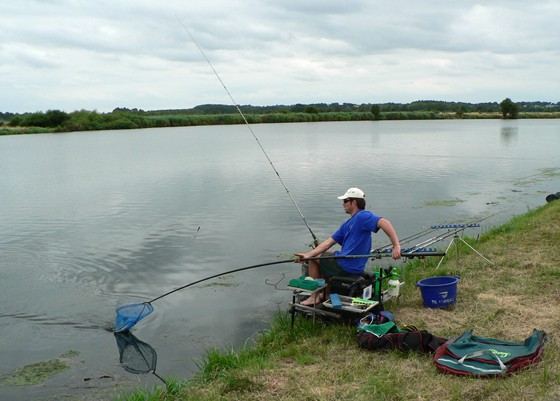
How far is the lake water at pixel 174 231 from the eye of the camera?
19.5 feet

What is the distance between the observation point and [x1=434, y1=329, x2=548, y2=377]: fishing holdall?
151 inches

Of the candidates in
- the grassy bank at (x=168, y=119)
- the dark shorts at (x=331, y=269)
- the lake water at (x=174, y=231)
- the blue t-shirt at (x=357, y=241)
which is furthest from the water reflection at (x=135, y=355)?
the grassy bank at (x=168, y=119)

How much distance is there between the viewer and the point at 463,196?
48.5 ft

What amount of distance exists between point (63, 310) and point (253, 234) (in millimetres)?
4368

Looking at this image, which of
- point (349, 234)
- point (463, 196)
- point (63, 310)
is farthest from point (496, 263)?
point (463, 196)

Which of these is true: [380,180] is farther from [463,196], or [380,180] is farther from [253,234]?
[253,234]

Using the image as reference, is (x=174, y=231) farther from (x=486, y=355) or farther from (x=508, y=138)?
(x=508, y=138)

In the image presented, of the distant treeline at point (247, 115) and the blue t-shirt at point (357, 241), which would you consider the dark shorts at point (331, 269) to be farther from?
the distant treeline at point (247, 115)

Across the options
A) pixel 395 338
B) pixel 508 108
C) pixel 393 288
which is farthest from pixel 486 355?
pixel 508 108

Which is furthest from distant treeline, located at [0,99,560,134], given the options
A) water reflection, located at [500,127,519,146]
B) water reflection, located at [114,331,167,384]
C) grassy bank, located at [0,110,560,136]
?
water reflection, located at [114,331,167,384]

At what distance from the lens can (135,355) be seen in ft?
18.4

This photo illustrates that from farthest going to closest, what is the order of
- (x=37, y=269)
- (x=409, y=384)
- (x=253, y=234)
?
(x=253, y=234)
(x=37, y=269)
(x=409, y=384)

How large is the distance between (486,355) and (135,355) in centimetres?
330

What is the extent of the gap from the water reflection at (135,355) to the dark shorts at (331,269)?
185 cm
